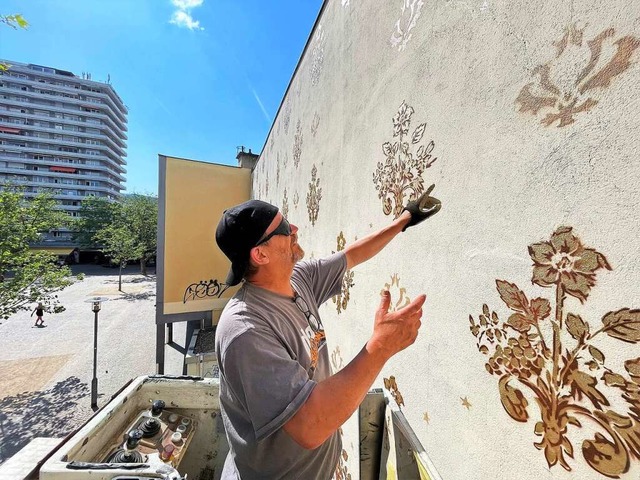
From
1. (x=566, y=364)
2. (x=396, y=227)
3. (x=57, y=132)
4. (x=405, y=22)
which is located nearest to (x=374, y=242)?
(x=396, y=227)

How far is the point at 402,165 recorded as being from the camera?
3.31 ft

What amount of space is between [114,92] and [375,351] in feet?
174

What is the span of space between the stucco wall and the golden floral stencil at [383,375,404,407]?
0.03 metres

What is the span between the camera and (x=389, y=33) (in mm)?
1131

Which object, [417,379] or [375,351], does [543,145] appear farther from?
[417,379]

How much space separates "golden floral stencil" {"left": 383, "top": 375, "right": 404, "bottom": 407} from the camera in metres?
1.01

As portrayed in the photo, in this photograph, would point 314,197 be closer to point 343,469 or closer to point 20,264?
point 343,469

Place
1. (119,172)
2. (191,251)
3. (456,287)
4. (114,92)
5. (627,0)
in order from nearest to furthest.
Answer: (627,0)
(456,287)
(191,251)
(114,92)
(119,172)

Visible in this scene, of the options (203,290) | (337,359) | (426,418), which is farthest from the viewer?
(203,290)

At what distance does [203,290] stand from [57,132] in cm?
4391

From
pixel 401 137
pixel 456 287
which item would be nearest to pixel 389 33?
pixel 401 137

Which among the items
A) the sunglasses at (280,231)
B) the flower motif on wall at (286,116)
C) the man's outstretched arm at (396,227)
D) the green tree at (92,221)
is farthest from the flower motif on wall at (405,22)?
the green tree at (92,221)

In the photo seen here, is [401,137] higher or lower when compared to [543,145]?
higher

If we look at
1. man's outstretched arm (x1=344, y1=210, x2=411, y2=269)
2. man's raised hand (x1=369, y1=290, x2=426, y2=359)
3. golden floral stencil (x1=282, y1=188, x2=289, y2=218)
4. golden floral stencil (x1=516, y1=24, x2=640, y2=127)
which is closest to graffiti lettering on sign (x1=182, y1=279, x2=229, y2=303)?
golden floral stencil (x1=282, y1=188, x2=289, y2=218)
